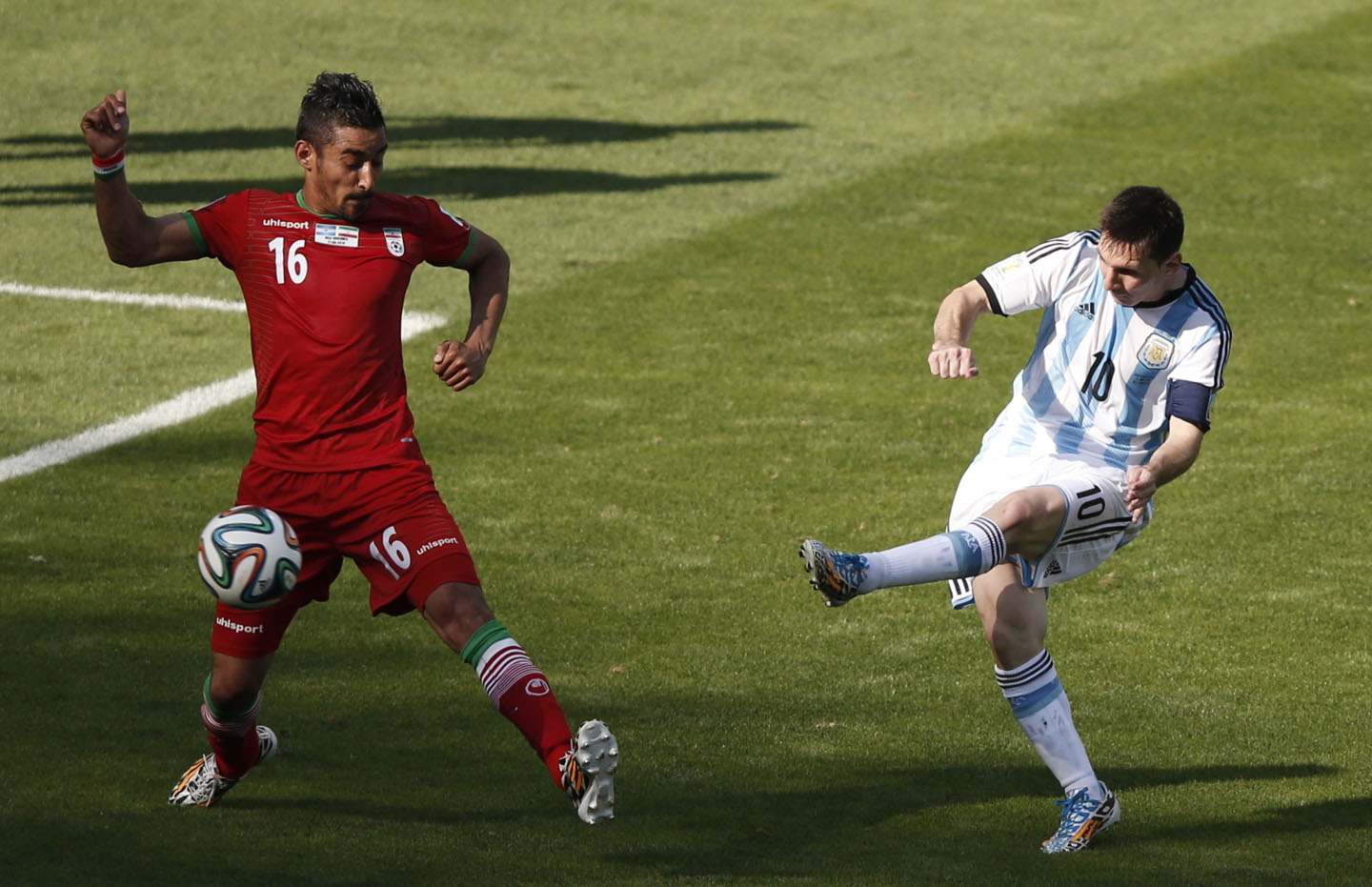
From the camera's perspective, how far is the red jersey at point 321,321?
6.01 m

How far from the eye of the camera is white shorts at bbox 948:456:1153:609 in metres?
6.38

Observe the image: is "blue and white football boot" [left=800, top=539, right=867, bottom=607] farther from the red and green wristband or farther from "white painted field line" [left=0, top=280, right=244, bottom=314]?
"white painted field line" [left=0, top=280, right=244, bottom=314]

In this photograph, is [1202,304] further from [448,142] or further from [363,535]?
[448,142]

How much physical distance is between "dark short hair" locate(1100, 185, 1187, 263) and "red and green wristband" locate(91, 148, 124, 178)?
3.21 m

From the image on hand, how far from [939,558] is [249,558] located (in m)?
2.21

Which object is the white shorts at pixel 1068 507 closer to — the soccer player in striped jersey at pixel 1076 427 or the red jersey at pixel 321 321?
the soccer player in striped jersey at pixel 1076 427

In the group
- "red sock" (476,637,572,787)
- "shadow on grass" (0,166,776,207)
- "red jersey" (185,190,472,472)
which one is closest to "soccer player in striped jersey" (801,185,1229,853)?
"red sock" (476,637,572,787)

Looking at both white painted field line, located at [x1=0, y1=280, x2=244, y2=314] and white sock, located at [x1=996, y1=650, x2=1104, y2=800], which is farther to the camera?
white painted field line, located at [x1=0, y1=280, x2=244, y2=314]

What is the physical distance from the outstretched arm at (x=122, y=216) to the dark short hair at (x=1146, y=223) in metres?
3.05

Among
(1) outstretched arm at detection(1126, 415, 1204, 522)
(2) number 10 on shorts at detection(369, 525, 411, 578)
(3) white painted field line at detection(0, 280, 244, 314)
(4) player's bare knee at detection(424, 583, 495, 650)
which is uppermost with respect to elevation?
(1) outstretched arm at detection(1126, 415, 1204, 522)

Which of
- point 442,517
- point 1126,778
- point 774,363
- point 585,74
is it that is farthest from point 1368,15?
point 442,517

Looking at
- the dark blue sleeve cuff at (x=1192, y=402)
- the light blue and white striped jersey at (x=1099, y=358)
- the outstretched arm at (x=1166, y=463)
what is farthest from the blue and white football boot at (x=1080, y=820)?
the dark blue sleeve cuff at (x=1192, y=402)

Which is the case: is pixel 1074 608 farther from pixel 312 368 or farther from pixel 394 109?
pixel 394 109

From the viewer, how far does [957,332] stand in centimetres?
644
